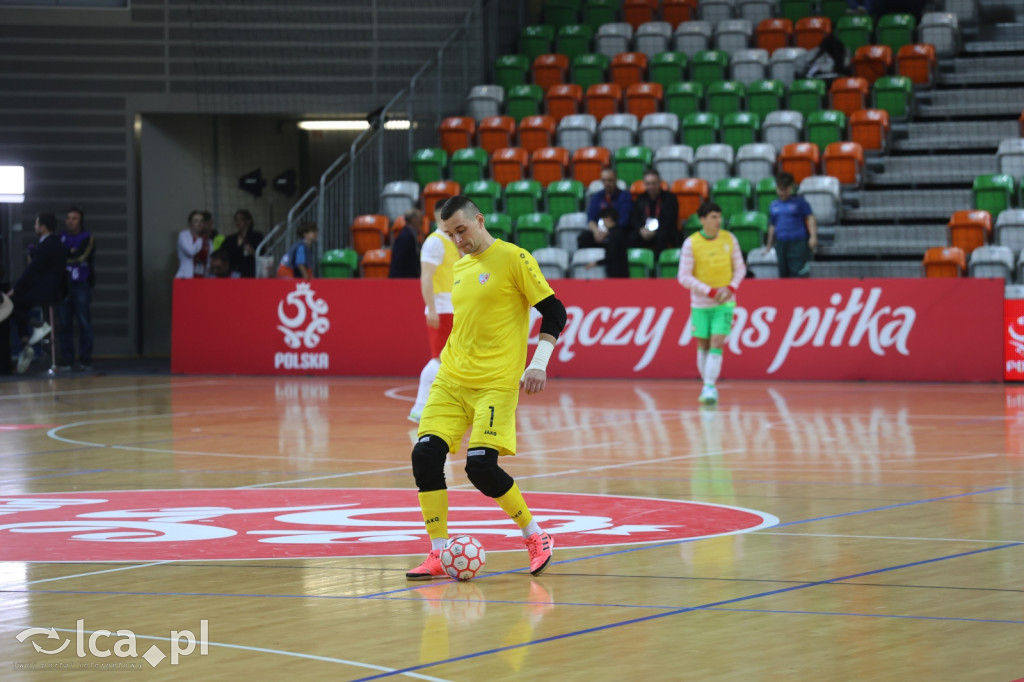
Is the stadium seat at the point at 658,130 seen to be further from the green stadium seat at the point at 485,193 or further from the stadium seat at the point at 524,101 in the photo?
the green stadium seat at the point at 485,193

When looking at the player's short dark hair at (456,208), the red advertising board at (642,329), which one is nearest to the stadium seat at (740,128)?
the red advertising board at (642,329)

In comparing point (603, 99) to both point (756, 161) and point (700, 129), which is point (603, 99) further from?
point (756, 161)

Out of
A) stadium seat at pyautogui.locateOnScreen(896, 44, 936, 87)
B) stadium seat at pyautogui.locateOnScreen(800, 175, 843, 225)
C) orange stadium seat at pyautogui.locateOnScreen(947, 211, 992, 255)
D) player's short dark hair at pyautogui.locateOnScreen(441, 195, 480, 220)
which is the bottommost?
player's short dark hair at pyautogui.locateOnScreen(441, 195, 480, 220)

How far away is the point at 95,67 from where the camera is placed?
88.5 ft

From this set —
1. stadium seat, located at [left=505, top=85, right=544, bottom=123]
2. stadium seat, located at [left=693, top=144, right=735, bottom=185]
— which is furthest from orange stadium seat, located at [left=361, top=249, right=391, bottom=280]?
stadium seat, located at [left=693, top=144, right=735, bottom=185]

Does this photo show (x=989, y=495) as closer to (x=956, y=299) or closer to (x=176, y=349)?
(x=956, y=299)

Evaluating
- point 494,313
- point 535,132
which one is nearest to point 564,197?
point 535,132

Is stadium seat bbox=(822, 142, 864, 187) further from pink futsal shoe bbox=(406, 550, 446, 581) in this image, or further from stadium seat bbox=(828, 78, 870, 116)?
pink futsal shoe bbox=(406, 550, 446, 581)

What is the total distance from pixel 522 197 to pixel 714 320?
745cm

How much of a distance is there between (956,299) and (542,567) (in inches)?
535

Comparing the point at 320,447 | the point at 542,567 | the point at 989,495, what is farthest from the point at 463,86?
the point at 542,567

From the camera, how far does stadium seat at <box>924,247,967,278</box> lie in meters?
19.8

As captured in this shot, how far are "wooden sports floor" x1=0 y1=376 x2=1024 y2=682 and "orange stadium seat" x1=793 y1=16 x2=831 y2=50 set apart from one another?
512 inches

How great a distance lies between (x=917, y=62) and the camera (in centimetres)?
2455
